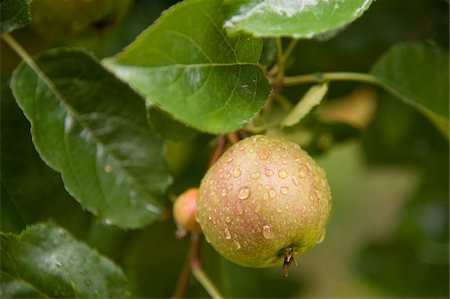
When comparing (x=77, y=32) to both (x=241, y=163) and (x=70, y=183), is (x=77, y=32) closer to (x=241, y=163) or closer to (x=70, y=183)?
(x=70, y=183)

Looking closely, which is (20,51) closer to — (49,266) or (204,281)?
(49,266)

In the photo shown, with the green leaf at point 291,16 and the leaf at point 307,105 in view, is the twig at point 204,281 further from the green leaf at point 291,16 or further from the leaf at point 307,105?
the green leaf at point 291,16

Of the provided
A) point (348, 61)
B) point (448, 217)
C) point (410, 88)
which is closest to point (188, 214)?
point (410, 88)

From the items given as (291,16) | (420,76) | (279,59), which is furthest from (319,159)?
(291,16)

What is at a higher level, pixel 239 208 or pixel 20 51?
pixel 20 51

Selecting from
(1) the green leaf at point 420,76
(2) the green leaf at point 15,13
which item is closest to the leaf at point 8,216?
(2) the green leaf at point 15,13
